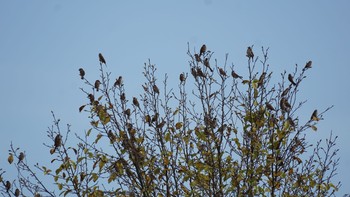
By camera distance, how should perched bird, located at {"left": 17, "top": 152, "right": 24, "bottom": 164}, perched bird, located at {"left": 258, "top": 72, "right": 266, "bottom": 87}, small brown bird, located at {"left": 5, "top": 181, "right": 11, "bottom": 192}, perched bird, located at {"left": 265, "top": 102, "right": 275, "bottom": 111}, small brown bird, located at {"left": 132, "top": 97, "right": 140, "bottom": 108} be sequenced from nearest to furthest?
perched bird, located at {"left": 265, "top": 102, "right": 275, "bottom": 111} < perched bird, located at {"left": 258, "top": 72, "right": 266, "bottom": 87} < small brown bird, located at {"left": 132, "top": 97, "right": 140, "bottom": 108} < small brown bird, located at {"left": 5, "top": 181, "right": 11, "bottom": 192} < perched bird, located at {"left": 17, "top": 152, "right": 24, "bottom": 164}

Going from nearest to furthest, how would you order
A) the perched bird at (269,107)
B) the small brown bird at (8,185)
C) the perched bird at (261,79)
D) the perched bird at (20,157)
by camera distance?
the perched bird at (269,107)
the perched bird at (261,79)
the small brown bird at (8,185)
the perched bird at (20,157)

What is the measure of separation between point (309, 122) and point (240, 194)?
1.43 m

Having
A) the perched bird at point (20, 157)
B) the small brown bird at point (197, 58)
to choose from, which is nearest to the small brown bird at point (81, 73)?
the perched bird at point (20, 157)

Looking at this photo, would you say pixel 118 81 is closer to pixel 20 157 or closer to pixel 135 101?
pixel 135 101

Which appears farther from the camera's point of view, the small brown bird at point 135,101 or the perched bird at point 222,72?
the perched bird at point 222,72

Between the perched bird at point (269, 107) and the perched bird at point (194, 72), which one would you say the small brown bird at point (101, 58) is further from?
the perched bird at point (269, 107)

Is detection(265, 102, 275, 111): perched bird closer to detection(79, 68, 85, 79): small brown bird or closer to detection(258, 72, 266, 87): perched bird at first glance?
detection(258, 72, 266, 87): perched bird

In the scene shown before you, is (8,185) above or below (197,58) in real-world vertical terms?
below

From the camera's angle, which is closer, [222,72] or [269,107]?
[269,107]

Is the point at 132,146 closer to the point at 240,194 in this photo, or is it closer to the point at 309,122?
the point at 240,194

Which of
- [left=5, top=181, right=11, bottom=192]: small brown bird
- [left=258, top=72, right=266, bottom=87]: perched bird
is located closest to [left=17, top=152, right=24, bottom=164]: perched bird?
[left=5, top=181, right=11, bottom=192]: small brown bird

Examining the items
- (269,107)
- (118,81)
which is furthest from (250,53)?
(118,81)

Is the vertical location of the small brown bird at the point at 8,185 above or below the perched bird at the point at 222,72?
below

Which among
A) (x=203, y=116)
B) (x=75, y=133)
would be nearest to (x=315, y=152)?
(x=203, y=116)
